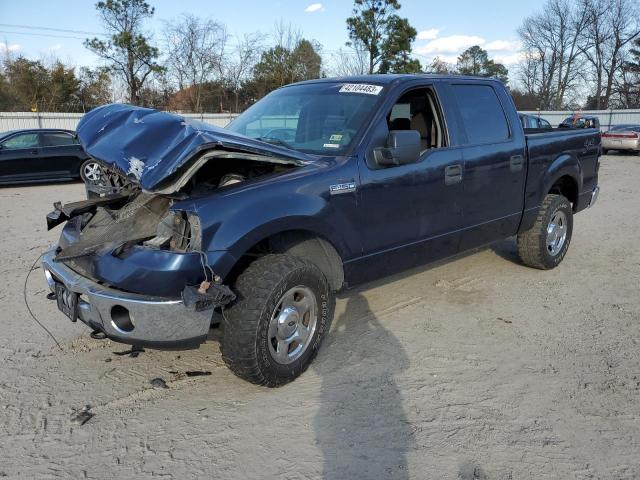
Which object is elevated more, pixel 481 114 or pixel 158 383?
pixel 481 114

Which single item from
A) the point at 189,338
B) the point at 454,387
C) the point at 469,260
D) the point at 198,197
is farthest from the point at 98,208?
the point at 469,260

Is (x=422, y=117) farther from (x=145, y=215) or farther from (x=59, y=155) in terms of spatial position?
(x=59, y=155)

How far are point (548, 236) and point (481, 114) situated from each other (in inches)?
70.5

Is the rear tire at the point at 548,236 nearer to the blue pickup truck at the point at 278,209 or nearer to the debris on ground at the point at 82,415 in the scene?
the blue pickup truck at the point at 278,209

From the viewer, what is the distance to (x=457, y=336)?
427 cm

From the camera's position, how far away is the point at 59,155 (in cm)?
1327

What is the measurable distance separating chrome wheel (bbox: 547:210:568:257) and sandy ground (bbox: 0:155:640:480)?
0.87 metres

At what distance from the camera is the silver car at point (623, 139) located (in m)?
22.9

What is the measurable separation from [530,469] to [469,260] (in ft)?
12.8

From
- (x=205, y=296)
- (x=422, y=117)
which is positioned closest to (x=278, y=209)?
(x=205, y=296)

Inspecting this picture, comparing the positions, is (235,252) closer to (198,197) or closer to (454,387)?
(198,197)

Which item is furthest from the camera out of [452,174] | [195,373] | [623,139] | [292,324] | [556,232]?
[623,139]

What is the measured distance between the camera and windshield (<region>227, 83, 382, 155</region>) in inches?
154

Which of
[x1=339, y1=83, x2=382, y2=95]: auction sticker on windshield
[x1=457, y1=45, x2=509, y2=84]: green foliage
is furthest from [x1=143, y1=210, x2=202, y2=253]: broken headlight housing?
[x1=457, y1=45, x2=509, y2=84]: green foliage
